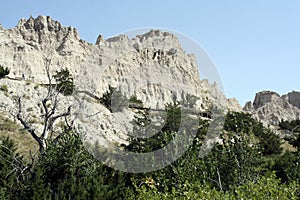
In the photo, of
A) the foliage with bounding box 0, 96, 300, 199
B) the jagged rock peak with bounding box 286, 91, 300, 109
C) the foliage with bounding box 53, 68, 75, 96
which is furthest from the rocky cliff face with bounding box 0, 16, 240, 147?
the jagged rock peak with bounding box 286, 91, 300, 109

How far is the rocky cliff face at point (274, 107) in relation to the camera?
89062mm

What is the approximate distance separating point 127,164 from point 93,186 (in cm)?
438

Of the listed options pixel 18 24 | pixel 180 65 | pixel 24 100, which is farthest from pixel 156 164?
pixel 18 24

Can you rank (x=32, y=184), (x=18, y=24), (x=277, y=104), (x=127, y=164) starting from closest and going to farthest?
(x=32, y=184)
(x=127, y=164)
(x=18, y=24)
(x=277, y=104)

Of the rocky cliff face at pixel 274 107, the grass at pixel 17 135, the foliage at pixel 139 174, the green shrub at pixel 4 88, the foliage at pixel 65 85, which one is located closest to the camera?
the foliage at pixel 139 174

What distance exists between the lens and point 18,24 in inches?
2896

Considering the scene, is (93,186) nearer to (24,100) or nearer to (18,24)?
(24,100)

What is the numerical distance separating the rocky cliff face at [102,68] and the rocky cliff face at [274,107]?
7309 millimetres

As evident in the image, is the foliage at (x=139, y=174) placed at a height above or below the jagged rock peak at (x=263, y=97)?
below

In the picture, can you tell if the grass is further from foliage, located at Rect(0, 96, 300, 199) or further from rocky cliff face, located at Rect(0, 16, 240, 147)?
foliage, located at Rect(0, 96, 300, 199)

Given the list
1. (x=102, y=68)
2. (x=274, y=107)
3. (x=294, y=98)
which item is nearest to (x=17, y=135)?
(x=102, y=68)

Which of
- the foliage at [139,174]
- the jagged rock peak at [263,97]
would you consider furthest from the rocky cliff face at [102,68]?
the foliage at [139,174]

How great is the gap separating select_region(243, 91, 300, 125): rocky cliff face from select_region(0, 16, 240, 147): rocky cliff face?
288 inches

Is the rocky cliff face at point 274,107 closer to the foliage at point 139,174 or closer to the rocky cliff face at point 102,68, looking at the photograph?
the rocky cliff face at point 102,68
